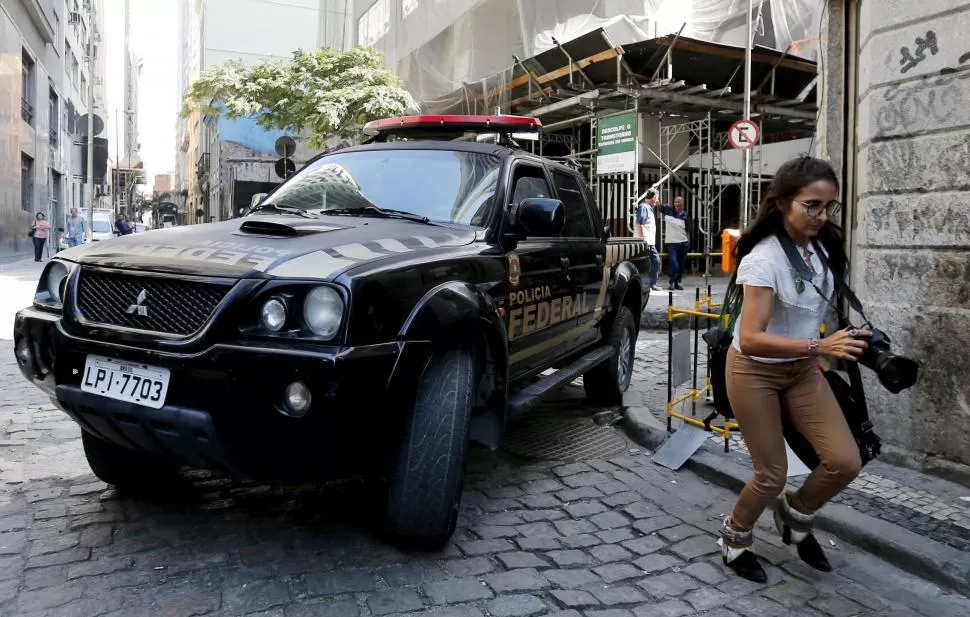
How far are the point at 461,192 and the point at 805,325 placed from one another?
187 cm

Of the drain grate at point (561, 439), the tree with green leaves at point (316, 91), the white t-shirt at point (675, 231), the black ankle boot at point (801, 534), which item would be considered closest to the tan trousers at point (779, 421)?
the black ankle boot at point (801, 534)

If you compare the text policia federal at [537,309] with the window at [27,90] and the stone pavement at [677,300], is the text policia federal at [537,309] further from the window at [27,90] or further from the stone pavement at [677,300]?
the window at [27,90]

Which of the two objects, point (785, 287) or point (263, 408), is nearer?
point (263, 408)

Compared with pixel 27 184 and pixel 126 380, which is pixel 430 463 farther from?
pixel 27 184

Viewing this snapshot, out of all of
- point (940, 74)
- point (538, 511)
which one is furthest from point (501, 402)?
point (940, 74)

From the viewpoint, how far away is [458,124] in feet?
16.3

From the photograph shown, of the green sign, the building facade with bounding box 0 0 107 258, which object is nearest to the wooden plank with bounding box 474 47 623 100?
the green sign

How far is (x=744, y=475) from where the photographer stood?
419 centimetres

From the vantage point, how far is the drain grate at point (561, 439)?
4.82 metres

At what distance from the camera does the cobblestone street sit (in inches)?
111

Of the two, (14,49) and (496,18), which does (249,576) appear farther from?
(14,49)

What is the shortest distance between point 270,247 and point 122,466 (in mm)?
1474

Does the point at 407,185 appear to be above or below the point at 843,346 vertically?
above

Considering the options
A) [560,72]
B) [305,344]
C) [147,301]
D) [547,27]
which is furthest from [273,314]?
[547,27]
